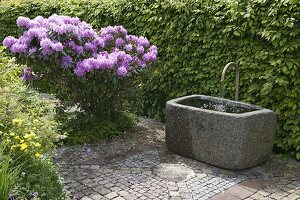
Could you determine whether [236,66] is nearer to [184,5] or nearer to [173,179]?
[184,5]

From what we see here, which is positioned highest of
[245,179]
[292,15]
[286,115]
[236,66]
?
[292,15]

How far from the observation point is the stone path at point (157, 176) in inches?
163

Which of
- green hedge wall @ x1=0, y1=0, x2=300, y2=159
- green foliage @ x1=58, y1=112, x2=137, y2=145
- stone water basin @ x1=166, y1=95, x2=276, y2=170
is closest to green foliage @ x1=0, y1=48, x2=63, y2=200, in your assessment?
green foliage @ x1=58, y1=112, x2=137, y2=145

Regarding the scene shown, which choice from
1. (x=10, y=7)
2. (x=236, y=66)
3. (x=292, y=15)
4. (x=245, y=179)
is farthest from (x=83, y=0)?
(x=245, y=179)

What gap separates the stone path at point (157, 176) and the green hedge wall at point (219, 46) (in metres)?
0.85

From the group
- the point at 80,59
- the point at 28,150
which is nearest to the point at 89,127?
the point at 80,59

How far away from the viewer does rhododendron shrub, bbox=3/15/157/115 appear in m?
5.36

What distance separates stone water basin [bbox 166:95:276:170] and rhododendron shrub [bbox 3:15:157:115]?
929 millimetres

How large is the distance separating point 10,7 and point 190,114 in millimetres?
6032

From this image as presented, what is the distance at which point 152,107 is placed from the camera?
691 centimetres

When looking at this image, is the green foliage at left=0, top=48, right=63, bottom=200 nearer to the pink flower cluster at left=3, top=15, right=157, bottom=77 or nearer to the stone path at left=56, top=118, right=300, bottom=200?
the stone path at left=56, top=118, right=300, bottom=200

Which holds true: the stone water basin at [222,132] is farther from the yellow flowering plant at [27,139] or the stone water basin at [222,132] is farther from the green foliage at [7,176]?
the green foliage at [7,176]

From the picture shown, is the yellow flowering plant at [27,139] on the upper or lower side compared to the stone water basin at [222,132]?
upper

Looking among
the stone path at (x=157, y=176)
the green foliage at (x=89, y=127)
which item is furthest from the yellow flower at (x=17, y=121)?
the green foliage at (x=89, y=127)
